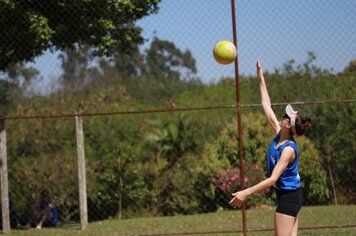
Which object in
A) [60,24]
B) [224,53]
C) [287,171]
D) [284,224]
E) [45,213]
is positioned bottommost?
[45,213]

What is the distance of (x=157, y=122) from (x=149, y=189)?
242cm

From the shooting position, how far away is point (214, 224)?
11727 mm

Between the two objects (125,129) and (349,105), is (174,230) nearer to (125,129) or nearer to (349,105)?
(349,105)

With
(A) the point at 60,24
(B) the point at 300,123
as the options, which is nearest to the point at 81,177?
(A) the point at 60,24

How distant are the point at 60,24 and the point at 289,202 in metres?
7.65

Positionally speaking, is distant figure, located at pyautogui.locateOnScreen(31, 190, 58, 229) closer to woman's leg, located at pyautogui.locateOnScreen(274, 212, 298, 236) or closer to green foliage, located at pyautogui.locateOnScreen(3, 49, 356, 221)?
green foliage, located at pyautogui.locateOnScreen(3, 49, 356, 221)

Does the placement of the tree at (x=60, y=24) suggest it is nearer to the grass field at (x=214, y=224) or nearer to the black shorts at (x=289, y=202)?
the grass field at (x=214, y=224)

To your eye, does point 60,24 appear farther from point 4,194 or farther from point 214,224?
point 214,224

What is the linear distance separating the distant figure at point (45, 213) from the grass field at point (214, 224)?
0.32 metres

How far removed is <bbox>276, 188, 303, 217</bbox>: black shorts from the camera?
20.2 ft

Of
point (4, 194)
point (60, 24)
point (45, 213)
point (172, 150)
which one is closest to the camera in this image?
point (4, 194)

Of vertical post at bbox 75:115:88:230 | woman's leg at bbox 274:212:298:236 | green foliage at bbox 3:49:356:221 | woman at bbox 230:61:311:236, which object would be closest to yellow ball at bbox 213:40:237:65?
woman at bbox 230:61:311:236

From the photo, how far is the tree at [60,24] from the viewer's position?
12.2 meters

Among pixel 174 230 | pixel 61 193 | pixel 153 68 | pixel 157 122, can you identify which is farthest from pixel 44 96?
pixel 153 68
